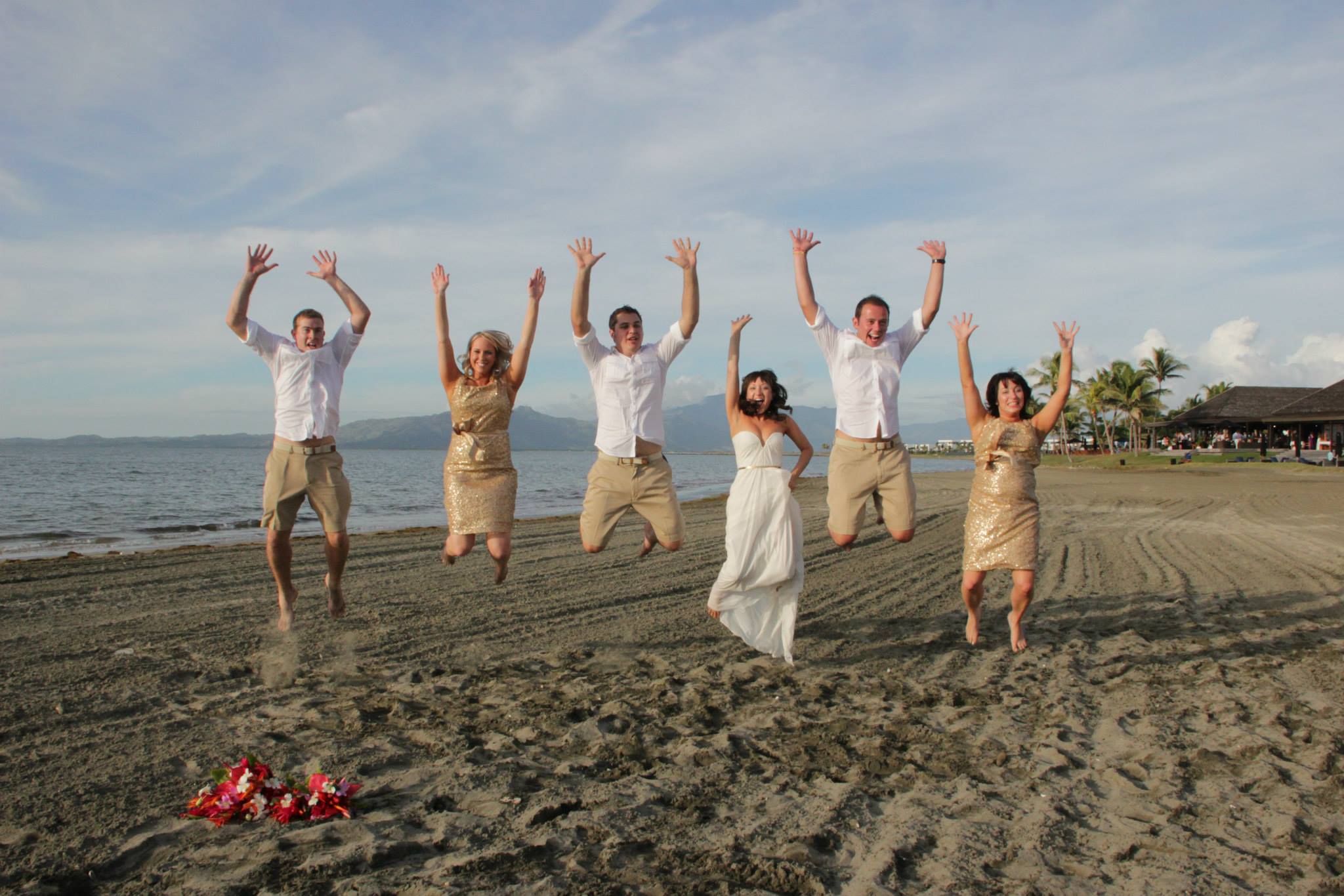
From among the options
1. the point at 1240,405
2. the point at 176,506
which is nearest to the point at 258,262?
the point at 176,506

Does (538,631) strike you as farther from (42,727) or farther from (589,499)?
(42,727)

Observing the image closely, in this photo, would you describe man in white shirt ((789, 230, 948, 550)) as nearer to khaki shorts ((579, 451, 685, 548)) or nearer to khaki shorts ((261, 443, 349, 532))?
khaki shorts ((579, 451, 685, 548))

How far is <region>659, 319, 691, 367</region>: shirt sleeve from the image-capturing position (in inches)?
281

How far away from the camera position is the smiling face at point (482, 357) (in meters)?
6.81

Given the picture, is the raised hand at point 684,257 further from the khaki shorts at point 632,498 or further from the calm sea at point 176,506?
the calm sea at point 176,506

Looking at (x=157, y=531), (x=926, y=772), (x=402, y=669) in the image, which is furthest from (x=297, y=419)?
(x=157, y=531)

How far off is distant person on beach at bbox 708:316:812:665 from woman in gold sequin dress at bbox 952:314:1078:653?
1.49 metres

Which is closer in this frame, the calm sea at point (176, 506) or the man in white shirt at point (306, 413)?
the man in white shirt at point (306, 413)

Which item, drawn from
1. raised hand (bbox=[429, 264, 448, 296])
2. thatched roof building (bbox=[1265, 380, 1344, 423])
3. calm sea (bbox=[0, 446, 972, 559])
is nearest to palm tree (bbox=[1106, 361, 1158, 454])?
thatched roof building (bbox=[1265, 380, 1344, 423])

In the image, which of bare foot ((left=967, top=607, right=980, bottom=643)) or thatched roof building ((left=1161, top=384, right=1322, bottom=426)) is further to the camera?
thatched roof building ((left=1161, top=384, right=1322, bottom=426))

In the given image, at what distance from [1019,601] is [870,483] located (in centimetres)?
153

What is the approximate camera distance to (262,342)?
6.80 m

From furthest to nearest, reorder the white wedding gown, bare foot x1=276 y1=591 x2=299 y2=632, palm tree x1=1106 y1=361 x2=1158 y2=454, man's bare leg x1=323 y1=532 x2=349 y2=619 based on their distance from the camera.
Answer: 1. palm tree x1=1106 y1=361 x2=1158 y2=454
2. bare foot x1=276 y1=591 x2=299 y2=632
3. man's bare leg x1=323 y1=532 x2=349 y2=619
4. the white wedding gown

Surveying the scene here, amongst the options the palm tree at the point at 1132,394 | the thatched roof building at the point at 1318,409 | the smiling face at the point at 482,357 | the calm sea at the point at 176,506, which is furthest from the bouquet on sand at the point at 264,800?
the palm tree at the point at 1132,394
